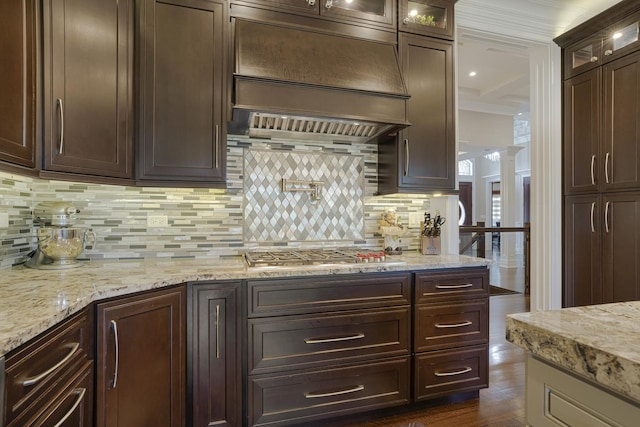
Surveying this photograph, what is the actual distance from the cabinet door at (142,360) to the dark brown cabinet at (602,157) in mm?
3092

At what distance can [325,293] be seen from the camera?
6.15ft

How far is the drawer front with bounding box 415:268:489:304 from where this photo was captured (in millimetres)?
2061

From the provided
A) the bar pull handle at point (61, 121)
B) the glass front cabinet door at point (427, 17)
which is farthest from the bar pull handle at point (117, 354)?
the glass front cabinet door at point (427, 17)

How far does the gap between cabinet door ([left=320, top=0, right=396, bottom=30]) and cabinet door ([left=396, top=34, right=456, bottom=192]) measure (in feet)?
0.55

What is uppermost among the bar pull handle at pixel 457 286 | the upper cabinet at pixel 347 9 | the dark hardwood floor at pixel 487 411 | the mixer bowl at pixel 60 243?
the upper cabinet at pixel 347 9

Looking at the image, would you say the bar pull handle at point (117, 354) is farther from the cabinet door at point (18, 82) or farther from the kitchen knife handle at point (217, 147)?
the kitchen knife handle at point (217, 147)

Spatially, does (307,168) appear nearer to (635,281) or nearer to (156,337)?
(156,337)

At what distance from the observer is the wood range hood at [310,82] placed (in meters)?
1.91

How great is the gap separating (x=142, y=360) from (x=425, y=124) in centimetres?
222

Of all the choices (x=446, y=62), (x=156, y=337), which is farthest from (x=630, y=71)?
(x=156, y=337)

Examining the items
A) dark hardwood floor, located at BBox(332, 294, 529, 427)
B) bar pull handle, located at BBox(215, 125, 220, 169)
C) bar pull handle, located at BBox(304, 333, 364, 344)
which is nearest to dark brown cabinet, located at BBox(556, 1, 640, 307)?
dark hardwood floor, located at BBox(332, 294, 529, 427)

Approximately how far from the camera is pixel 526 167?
29.1 ft

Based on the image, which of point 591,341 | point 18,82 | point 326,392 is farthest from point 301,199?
point 591,341

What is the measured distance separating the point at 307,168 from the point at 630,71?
8.24ft
